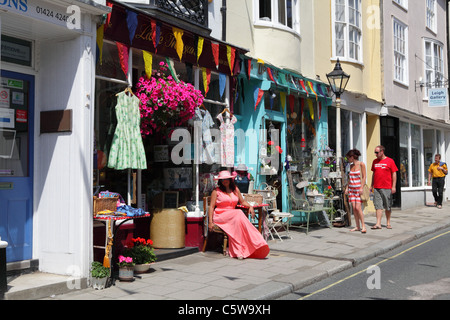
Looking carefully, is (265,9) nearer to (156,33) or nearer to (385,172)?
(156,33)

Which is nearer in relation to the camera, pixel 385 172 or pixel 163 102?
pixel 163 102

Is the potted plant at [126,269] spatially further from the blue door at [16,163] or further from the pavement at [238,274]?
the blue door at [16,163]

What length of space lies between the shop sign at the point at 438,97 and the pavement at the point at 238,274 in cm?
961

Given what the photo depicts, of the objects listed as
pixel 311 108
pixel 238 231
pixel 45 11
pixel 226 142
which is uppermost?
pixel 45 11

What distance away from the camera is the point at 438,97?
63.0ft

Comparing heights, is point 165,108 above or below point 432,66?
below

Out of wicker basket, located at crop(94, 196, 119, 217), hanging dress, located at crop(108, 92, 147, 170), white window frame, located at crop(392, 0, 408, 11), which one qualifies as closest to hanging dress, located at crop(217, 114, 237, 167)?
hanging dress, located at crop(108, 92, 147, 170)

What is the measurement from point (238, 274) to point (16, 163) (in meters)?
3.49

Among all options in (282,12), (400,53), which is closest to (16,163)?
(282,12)

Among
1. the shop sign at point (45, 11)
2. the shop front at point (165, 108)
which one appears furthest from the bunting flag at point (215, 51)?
the shop sign at point (45, 11)

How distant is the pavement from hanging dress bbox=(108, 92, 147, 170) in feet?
5.59

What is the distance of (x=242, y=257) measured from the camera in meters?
8.31

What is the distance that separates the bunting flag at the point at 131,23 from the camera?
298 inches
